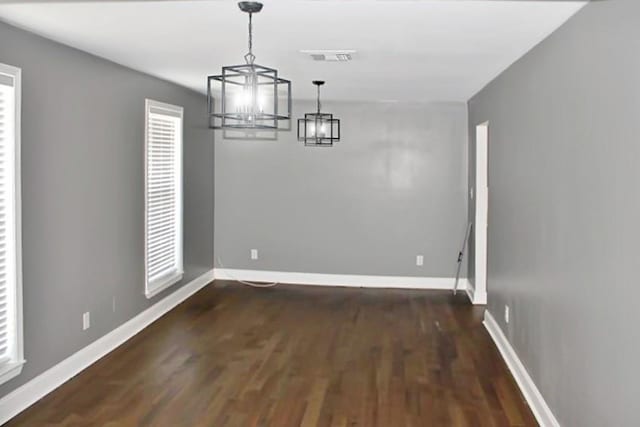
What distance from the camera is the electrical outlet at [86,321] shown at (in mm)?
4742

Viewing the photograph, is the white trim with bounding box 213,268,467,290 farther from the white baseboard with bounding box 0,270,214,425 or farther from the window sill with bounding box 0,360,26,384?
the window sill with bounding box 0,360,26,384

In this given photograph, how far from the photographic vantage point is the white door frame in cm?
697

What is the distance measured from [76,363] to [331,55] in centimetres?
294

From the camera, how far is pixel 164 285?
634cm

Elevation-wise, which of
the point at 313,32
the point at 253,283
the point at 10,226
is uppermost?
the point at 313,32

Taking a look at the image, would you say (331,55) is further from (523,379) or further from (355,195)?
(355,195)

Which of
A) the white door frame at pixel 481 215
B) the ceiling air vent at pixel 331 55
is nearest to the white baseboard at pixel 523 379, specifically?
the white door frame at pixel 481 215

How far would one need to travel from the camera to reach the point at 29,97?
3.98 m

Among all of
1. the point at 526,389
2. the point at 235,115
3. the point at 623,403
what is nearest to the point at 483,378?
the point at 526,389

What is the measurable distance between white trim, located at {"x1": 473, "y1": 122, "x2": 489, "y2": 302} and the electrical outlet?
164 inches

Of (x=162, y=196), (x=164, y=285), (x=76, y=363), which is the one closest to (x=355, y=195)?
(x=162, y=196)

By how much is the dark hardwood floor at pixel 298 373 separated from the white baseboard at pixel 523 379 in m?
0.07

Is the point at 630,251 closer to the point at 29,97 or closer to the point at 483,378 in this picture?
the point at 483,378

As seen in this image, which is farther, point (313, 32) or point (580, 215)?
point (313, 32)
